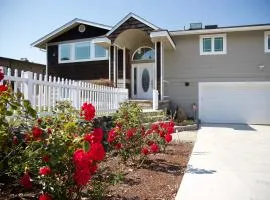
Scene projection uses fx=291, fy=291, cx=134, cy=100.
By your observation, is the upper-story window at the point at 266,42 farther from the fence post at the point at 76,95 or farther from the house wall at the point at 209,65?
the fence post at the point at 76,95

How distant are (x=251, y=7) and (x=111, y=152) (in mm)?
10742

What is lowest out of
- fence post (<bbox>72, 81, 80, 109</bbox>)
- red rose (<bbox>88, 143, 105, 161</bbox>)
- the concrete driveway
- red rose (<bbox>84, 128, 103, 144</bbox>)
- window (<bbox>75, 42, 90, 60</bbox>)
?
the concrete driveway

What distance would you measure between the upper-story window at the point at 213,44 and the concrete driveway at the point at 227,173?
841 cm

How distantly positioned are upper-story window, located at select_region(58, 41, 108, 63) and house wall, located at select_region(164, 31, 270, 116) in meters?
4.30

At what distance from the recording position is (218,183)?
492cm

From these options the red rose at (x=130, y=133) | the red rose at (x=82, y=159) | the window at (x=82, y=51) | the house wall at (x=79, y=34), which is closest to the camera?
the red rose at (x=82, y=159)

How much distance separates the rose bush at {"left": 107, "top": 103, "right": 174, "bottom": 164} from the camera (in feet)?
19.6

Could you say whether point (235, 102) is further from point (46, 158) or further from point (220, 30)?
point (46, 158)

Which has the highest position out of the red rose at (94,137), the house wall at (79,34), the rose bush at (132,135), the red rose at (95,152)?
the house wall at (79,34)

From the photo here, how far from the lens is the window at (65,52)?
19312 millimetres

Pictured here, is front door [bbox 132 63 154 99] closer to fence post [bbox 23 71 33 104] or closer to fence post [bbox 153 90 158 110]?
fence post [bbox 153 90 158 110]

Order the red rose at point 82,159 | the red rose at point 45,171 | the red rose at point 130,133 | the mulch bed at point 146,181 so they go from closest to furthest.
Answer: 1. the red rose at point 82,159
2. the red rose at point 45,171
3. the mulch bed at point 146,181
4. the red rose at point 130,133

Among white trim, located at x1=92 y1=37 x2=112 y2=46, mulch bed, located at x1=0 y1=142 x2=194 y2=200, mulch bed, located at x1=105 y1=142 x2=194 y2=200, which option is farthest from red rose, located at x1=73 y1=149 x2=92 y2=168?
white trim, located at x1=92 y1=37 x2=112 y2=46

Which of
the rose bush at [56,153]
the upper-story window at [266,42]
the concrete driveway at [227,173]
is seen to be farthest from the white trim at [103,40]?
the rose bush at [56,153]
